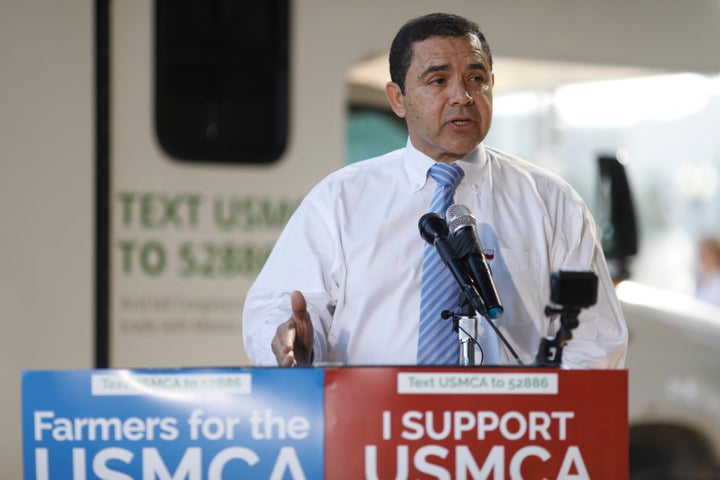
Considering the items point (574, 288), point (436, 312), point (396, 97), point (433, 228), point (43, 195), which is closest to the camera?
point (574, 288)

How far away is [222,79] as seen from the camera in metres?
4.03

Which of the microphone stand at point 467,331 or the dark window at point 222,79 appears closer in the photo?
the microphone stand at point 467,331

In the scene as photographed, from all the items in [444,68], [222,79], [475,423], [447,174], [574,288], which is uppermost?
[222,79]

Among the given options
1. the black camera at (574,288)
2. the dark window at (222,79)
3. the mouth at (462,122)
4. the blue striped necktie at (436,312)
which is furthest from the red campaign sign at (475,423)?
the dark window at (222,79)

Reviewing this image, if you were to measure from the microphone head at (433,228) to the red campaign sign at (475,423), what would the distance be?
0.45m

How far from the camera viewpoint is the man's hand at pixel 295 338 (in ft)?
7.28

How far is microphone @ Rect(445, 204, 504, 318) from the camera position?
7.11ft

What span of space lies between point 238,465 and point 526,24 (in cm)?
307

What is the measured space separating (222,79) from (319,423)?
2.38m

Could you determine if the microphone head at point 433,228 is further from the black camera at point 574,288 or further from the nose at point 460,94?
the nose at point 460,94

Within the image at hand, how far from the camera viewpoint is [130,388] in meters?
1.85

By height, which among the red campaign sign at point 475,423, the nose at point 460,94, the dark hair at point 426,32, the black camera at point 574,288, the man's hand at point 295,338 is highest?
the dark hair at point 426,32

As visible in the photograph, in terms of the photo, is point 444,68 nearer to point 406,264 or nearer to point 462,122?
point 462,122

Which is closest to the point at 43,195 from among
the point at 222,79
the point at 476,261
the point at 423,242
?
the point at 222,79
